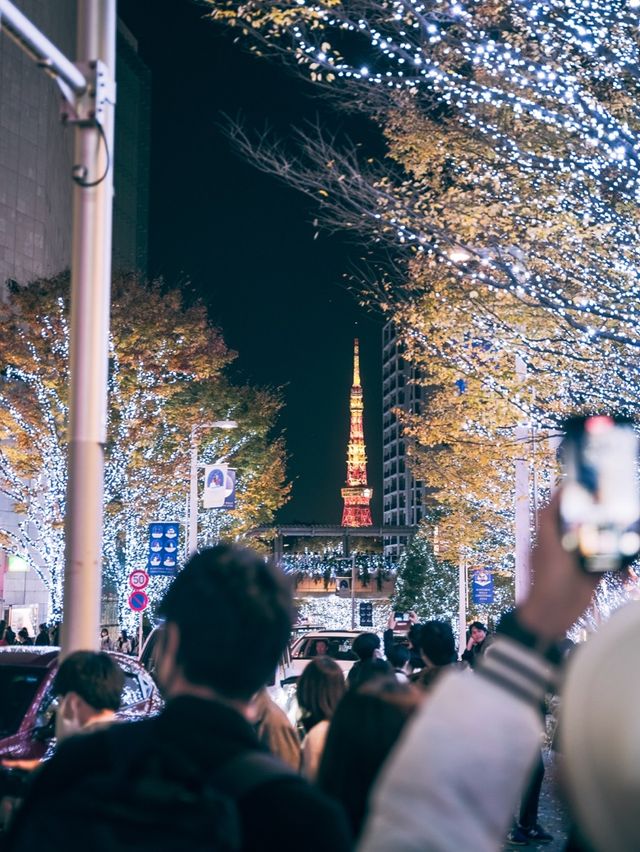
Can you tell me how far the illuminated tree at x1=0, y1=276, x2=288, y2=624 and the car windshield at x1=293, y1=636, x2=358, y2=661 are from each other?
9.84 meters

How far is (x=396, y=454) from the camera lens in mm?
165875

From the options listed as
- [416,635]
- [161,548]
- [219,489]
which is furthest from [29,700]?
[219,489]

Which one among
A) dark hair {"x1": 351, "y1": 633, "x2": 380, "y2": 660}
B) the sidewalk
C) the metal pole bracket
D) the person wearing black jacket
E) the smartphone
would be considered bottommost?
the sidewalk

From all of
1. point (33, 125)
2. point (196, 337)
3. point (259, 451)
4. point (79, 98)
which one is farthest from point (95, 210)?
point (33, 125)

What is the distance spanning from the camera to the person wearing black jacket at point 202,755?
1.68 m

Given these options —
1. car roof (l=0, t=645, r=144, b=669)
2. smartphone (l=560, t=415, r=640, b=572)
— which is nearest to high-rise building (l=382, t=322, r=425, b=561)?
car roof (l=0, t=645, r=144, b=669)

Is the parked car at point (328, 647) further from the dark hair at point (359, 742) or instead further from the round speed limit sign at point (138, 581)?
the dark hair at point (359, 742)

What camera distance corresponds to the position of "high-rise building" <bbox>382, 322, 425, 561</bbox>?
155m

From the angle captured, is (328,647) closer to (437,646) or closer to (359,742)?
(437,646)

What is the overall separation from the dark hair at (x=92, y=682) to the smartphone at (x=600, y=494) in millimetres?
3263

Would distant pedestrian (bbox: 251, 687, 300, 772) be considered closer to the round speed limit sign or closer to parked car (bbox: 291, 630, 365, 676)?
parked car (bbox: 291, 630, 365, 676)

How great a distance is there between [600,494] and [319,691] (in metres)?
4.12

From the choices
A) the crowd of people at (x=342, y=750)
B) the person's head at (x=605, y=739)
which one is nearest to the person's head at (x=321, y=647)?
the crowd of people at (x=342, y=750)

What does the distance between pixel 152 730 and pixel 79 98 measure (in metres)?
4.83
